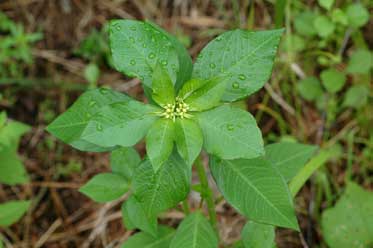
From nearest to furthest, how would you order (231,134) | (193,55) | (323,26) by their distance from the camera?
(231,134), (323,26), (193,55)

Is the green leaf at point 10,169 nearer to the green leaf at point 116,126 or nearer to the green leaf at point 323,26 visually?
the green leaf at point 116,126

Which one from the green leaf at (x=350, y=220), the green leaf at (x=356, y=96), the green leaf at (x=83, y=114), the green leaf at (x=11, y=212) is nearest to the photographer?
the green leaf at (x=83, y=114)

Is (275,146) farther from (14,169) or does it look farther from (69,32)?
(69,32)

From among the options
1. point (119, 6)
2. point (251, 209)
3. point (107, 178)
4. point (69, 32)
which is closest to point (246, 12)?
point (119, 6)

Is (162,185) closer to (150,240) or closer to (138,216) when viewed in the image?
(138,216)

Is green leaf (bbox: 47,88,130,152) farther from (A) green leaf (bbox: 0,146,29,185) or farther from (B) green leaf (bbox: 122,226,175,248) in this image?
(A) green leaf (bbox: 0,146,29,185)

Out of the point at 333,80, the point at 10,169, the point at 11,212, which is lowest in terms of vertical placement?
the point at 11,212

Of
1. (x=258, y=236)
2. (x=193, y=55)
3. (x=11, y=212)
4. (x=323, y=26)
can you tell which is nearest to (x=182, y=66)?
(x=258, y=236)

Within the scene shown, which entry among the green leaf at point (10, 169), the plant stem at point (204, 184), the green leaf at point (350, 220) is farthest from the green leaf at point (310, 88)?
the green leaf at point (10, 169)
